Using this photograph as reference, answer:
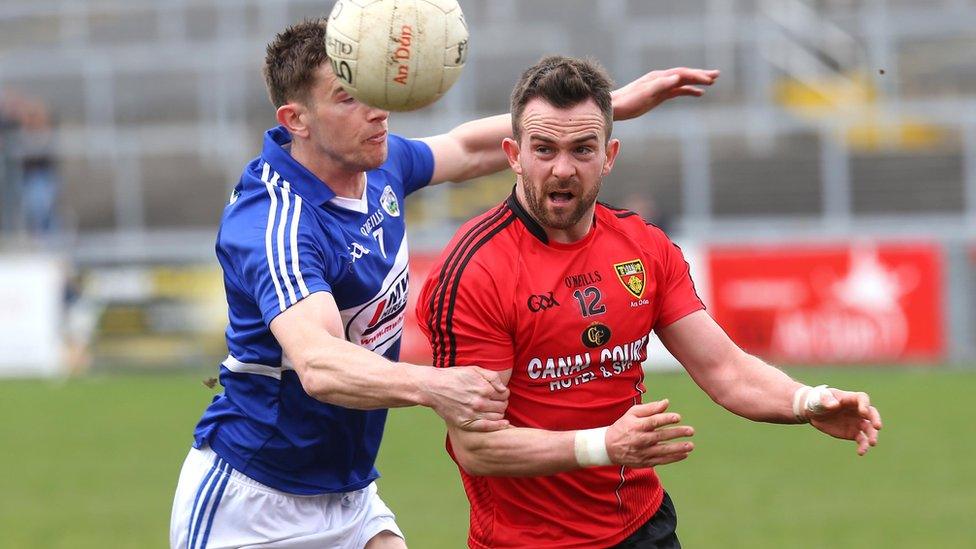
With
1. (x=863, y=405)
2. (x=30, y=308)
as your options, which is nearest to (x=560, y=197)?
(x=863, y=405)

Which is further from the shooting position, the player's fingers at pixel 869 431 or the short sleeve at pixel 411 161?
the short sleeve at pixel 411 161

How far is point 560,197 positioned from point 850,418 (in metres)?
1.18

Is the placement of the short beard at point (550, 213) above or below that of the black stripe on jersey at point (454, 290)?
above

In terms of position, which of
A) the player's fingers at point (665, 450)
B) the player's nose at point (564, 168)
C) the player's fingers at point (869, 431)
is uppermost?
the player's nose at point (564, 168)

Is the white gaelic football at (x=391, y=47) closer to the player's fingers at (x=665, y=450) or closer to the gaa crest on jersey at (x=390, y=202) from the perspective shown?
the gaa crest on jersey at (x=390, y=202)

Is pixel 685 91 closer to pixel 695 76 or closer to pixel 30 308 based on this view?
pixel 695 76

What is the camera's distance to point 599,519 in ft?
15.7

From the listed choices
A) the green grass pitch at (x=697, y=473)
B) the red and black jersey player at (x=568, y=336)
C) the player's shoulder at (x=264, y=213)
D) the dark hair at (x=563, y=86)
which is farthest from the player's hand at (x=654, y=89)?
the green grass pitch at (x=697, y=473)

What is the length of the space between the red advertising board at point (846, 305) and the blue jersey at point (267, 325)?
12819mm

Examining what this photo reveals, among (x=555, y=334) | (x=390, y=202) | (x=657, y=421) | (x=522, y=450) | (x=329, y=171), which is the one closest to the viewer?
(x=657, y=421)

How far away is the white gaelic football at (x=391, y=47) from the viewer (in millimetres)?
4793

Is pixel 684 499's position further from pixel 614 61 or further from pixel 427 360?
pixel 614 61

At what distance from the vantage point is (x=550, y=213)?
4.60 metres

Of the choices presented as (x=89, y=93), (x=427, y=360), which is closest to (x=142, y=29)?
(x=89, y=93)
